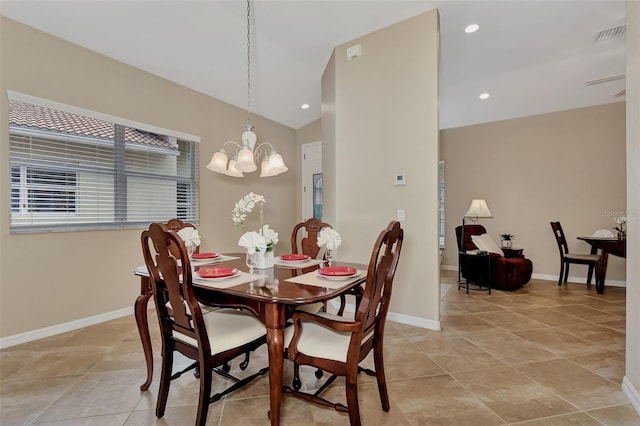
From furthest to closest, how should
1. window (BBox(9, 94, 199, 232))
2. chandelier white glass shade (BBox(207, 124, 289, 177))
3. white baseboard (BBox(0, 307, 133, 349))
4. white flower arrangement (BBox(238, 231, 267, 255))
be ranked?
1. window (BBox(9, 94, 199, 232))
2. white baseboard (BBox(0, 307, 133, 349))
3. chandelier white glass shade (BBox(207, 124, 289, 177))
4. white flower arrangement (BBox(238, 231, 267, 255))

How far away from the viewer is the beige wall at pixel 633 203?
176cm

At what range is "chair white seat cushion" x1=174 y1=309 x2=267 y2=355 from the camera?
1564 millimetres

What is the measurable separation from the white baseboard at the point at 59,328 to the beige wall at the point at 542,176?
5.40 metres

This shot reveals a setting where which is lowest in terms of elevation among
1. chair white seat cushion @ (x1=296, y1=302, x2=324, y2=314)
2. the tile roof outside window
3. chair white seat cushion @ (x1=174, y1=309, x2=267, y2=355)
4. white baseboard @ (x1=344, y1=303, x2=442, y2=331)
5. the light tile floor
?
the light tile floor

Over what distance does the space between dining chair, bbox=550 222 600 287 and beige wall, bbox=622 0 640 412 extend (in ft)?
10.1

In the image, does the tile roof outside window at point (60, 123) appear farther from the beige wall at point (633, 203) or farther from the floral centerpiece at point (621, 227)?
the floral centerpiece at point (621, 227)

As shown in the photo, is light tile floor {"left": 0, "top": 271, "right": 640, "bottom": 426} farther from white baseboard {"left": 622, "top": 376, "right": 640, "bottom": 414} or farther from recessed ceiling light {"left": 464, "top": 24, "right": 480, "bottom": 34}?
recessed ceiling light {"left": 464, "top": 24, "right": 480, "bottom": 34}

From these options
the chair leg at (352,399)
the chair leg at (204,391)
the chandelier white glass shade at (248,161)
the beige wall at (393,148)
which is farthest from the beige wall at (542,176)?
the chair leg at (204,391)

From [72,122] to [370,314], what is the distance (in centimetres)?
334

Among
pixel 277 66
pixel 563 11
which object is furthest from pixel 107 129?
pixel 563 11

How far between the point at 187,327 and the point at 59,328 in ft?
7.38

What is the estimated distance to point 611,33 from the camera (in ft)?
10.7

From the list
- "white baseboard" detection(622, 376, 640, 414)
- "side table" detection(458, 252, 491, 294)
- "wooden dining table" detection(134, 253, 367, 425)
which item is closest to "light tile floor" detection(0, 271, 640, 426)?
"white baseboard" detection(622, 376, 640, 414)

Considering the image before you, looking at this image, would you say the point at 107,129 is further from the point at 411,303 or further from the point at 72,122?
the point at 411,303
